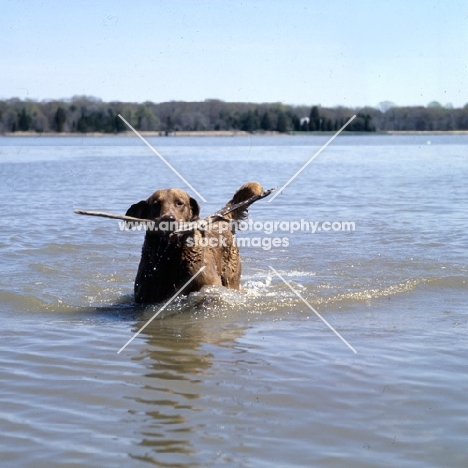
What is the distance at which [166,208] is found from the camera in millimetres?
8695

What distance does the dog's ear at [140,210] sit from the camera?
8984 millimetres

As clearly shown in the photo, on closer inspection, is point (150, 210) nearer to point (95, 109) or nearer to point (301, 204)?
point (301, 204)

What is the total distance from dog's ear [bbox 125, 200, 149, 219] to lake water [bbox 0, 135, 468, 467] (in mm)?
1024

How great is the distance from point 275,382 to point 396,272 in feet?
18.6

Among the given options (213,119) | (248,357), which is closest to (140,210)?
(248,357)

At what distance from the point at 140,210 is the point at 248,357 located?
8.94ft

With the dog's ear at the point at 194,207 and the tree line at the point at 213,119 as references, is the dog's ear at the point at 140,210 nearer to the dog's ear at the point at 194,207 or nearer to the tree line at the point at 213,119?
the dog's ear at the point at 194,207

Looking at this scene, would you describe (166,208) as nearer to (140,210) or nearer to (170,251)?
(140,210)

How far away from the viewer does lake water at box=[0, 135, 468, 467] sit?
4996 millimetres

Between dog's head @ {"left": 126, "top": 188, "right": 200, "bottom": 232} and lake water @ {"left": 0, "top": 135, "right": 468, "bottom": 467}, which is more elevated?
dog's head @ {"left": 126, "top": 188, "right": 200, "bottom": 232}

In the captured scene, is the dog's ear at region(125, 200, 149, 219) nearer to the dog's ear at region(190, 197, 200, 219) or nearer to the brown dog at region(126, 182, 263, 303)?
the brown dog at region(126, 182, 263, 303)

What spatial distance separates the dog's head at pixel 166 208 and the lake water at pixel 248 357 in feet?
3.00

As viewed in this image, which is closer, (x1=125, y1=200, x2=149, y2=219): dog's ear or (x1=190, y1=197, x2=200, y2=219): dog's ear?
(x1=125, y1=200, x2=149, y2=219): dog's ear

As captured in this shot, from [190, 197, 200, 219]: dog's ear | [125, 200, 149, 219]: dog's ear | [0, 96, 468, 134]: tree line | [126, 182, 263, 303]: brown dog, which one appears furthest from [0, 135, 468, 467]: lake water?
[0, 96, 468, 134]: tree line
